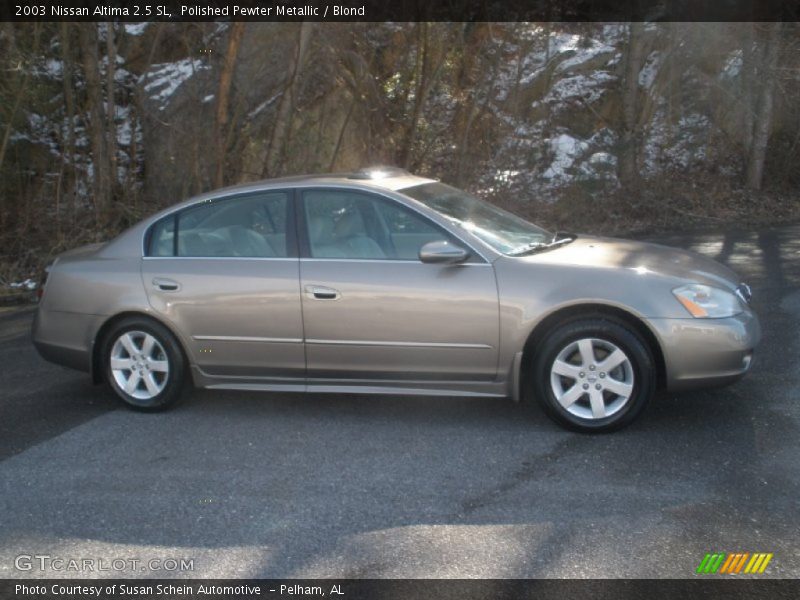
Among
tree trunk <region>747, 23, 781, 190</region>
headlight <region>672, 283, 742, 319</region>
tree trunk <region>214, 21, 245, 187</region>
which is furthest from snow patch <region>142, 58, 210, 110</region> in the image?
headlight <region>672, 283, 742, 319</region>

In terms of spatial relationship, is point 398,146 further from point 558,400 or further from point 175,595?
point 175,595

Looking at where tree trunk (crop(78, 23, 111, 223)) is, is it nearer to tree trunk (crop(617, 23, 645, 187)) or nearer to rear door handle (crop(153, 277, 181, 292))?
rear door handle (crop(153, 277, 181, 292))

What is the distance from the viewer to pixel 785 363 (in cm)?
668

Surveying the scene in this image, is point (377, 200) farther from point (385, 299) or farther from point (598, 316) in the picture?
point (598, 316)

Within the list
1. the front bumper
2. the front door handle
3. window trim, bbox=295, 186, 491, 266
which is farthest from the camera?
the front door handle

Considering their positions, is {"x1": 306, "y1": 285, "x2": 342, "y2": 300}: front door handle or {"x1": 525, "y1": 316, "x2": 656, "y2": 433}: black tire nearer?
{"x1": 525, "y1": 316, "x2": 656, "y2": 433}: black tire

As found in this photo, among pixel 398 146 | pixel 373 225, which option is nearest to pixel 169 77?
pixel 398 146

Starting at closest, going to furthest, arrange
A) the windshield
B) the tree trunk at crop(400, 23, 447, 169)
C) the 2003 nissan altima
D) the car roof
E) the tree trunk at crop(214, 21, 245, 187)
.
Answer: the 2003 nissan altima, the windshield, the car roof, the tree trunk at crop(214, 21, 245, 187), the tree trunk at crop(400, 23, 447, 169)

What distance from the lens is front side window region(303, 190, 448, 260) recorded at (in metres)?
5.78

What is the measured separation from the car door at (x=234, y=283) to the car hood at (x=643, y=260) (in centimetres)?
162

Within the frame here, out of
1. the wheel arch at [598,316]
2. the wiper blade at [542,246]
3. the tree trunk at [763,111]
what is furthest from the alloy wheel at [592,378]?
the tree trunk at [763,111]

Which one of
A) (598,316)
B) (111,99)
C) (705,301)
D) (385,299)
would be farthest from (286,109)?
(705,301)

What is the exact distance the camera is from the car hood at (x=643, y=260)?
551 centimetres

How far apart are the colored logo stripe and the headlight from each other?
1.77 m
